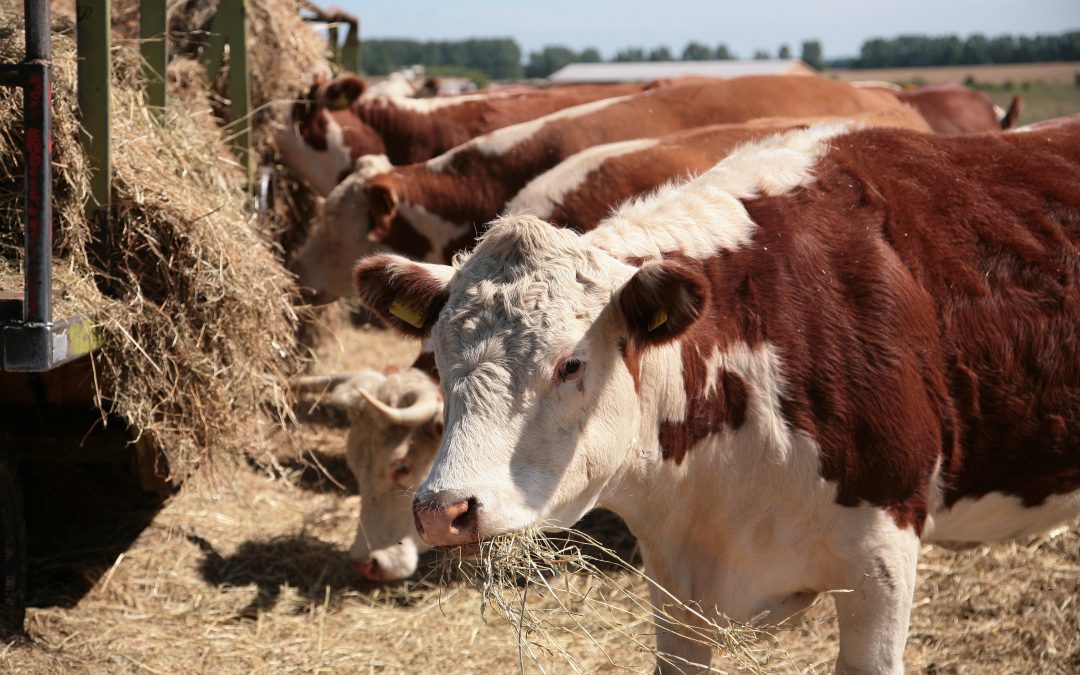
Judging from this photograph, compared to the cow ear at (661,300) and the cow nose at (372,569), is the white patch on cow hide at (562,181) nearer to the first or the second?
the cow nose at (372,569)

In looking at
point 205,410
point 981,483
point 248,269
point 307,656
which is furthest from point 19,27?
point 981,483

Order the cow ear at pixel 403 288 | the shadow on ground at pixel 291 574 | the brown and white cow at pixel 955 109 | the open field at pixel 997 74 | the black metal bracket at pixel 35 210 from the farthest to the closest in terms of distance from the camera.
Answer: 1. the open field at pixel 997 74
2. the brown and white cow at pixel 955 109
3. the shadow on ground at pixel 291 574
4. the black metal bracket at pixel 35 210
5. the cow ear at pixel 403 288

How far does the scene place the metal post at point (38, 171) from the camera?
9.79ft

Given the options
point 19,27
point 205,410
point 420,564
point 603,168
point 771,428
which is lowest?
point 420,564

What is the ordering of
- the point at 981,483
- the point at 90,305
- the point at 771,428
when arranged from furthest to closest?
the point at 90,305 < the point at 981,483 < the point at 771,428

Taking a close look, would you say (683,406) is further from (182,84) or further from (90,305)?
(182,84)

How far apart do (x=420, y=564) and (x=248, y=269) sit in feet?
6.20

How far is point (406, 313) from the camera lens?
9.38 ft

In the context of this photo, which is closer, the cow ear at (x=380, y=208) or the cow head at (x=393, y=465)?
the cow head at (x=393, y=465)

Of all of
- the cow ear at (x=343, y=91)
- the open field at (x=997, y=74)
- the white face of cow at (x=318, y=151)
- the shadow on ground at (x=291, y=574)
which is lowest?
the shadow on ground at (x=291, y=574)

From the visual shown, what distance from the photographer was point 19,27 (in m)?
4.13

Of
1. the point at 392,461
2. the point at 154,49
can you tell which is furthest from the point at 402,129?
the point at 392,461

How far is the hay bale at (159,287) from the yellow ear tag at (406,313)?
1.17 m


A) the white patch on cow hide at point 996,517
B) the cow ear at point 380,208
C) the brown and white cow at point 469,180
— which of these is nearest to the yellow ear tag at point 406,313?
the white patch on cow hide at point 996,517
